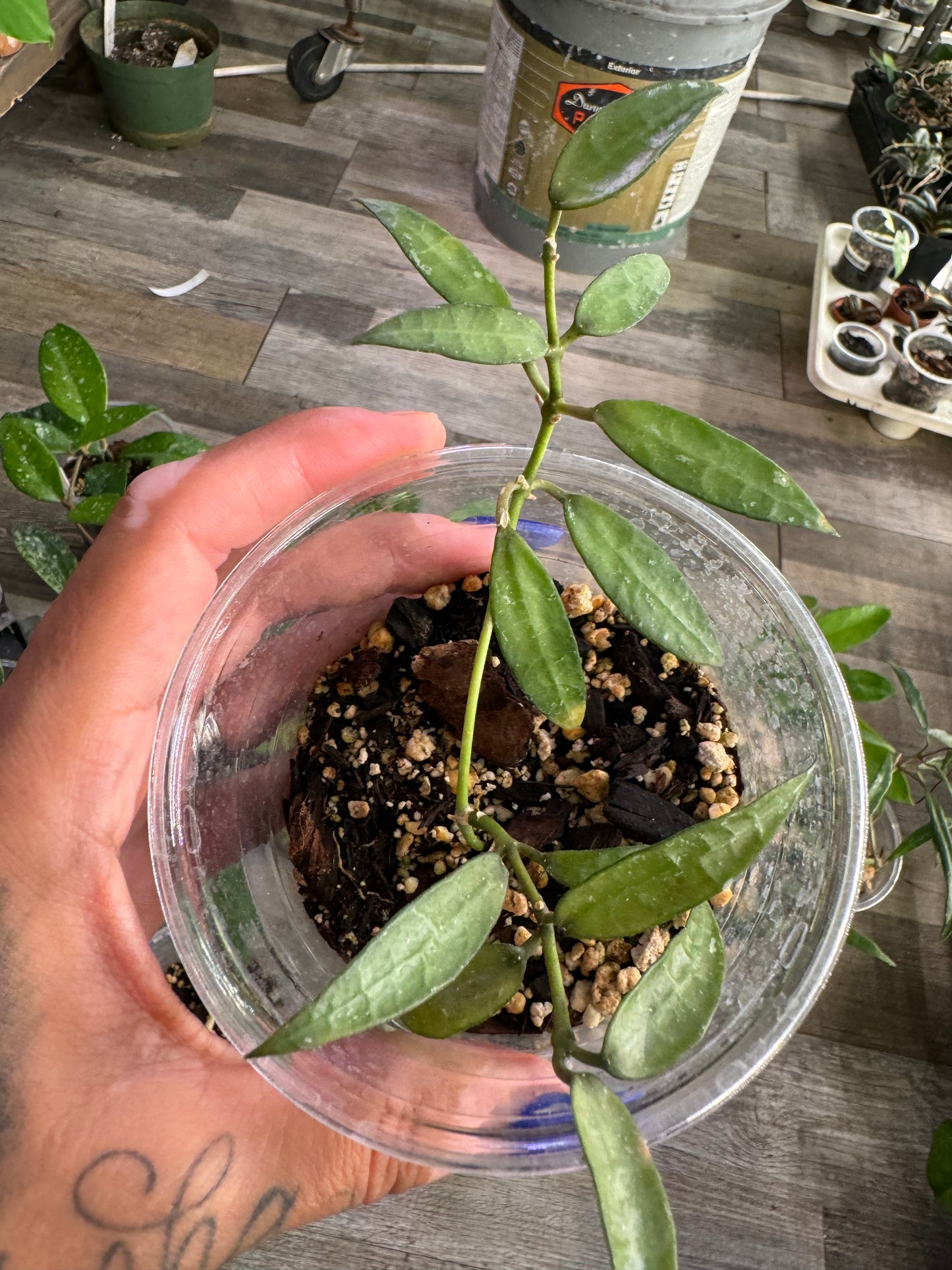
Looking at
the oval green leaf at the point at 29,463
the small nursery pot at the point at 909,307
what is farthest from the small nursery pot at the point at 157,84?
the small nursery pot at the point at 909,307

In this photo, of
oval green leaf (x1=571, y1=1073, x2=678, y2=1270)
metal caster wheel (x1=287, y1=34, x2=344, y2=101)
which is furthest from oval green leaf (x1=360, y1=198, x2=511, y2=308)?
metal caster wheel (x1=287, y1=34, x2=344, y2=101)

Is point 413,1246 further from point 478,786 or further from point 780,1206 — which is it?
point 478,786

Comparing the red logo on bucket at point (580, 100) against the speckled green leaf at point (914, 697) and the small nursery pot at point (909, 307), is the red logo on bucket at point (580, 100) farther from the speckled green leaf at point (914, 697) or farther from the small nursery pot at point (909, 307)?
the speckled green leaf at point (914, 697)

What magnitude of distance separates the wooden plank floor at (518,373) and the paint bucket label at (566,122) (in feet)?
0.37

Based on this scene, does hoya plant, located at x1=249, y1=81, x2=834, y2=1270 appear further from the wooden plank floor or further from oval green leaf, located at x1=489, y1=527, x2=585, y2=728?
the wooden plank floor

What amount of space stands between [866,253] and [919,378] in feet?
1.03

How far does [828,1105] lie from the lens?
1019mm

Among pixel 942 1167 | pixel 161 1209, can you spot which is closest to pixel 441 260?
pixel 161 1209

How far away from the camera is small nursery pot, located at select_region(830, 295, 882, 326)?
1.59m

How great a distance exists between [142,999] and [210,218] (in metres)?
1.39

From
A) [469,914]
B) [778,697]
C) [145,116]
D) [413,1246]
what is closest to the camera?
[469,914]

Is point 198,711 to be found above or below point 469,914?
below

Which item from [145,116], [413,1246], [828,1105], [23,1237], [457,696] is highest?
[457,696]

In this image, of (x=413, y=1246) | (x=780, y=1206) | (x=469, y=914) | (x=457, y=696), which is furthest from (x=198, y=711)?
(x=780, y=1206)
